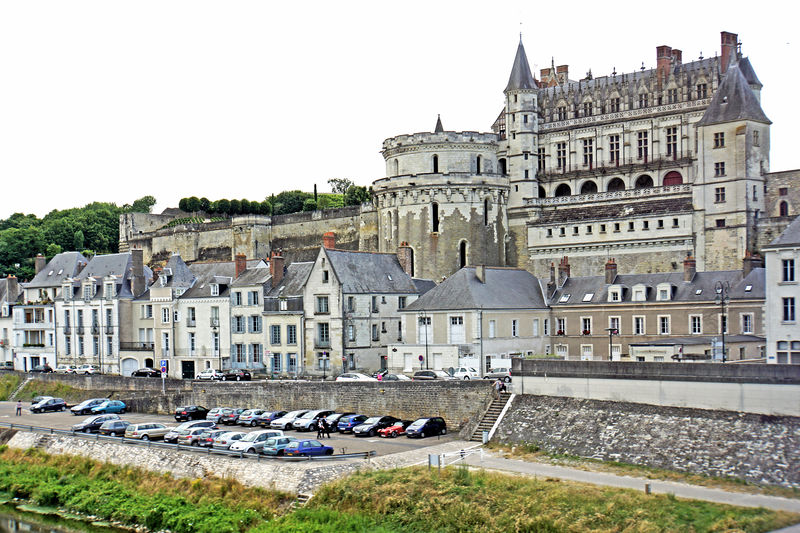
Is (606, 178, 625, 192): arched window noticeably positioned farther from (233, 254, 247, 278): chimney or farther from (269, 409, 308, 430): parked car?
(269, 409, 308, 430): parked car

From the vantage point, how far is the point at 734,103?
51.2 m

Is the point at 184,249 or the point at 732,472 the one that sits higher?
the point at 184,249

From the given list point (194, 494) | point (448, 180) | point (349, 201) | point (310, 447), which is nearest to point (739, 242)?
point (448, 180)

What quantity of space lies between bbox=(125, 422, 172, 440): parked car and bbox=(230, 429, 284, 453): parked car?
4592mm

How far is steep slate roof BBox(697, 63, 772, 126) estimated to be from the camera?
50750mm

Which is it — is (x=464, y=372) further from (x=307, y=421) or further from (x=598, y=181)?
(x=598, y=181)

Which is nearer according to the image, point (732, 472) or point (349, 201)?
point (732, 472)

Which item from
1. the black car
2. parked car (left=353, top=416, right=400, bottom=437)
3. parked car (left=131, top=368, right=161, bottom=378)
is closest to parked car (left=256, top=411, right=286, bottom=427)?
the black car

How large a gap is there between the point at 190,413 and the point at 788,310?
871 inches

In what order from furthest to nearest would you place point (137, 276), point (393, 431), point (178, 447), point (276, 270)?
point (137, 276), point (276, 270), point (393, 431), point (178, 447)

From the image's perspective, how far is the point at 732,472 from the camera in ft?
81.8

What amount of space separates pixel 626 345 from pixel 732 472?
16.2 meters

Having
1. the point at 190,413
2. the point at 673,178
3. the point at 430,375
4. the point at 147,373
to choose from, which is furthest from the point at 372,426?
the point at 673,178

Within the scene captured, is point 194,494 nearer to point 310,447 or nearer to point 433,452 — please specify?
point 310,447
